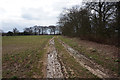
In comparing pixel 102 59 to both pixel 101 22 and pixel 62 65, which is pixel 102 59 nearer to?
pixel 62 65

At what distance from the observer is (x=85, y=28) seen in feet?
56.2

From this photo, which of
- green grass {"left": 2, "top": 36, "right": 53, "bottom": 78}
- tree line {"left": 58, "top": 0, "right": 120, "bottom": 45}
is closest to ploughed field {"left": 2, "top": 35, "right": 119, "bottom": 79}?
green grass {"left": 2, "top": 36, "right": 53, "bottom": 78}

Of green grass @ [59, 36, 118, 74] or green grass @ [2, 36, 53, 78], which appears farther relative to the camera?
green grass @ [59, 36, 118, 74]

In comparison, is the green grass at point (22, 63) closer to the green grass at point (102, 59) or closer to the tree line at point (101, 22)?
the green grass at point (102, 59)

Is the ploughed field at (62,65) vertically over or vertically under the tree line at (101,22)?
under

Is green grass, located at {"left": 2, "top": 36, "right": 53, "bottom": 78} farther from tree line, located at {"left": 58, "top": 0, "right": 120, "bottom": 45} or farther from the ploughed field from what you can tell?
tree line, located at {"left": 58, "top": 0, "right": 120, "bottom": 45}

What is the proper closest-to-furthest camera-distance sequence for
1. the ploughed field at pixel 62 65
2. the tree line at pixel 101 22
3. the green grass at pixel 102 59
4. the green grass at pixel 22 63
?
the ploughed field at pixel 62 65 → the green grass at pixel 22 63 → the green grass at pixel 102 59 → the tree line at pixel 101 22

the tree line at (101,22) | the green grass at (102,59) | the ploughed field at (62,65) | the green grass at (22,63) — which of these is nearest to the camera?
the ploughed field at (62,65)

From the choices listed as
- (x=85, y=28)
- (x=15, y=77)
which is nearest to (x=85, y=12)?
(x=85, y=28)

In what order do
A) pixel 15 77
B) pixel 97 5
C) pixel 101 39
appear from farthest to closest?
Result: pixel 97 5 < pixel 101 39 < pixel 15 77

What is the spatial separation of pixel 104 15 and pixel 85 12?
13.9 feet

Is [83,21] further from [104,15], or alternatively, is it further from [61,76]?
[61,76]

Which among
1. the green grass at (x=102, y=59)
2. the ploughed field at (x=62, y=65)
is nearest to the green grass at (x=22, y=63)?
the ploughed field at (x=62, y=65)

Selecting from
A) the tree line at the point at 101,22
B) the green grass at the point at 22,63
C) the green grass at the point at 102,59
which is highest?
the tree line at the point at 101,22
